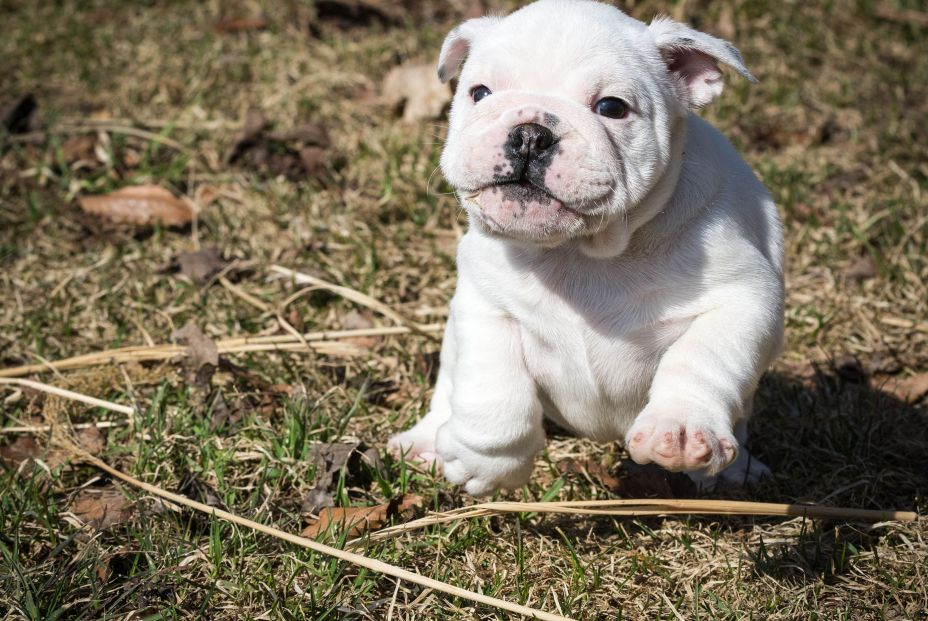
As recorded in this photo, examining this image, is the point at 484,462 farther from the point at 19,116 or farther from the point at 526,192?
the point at 19,116

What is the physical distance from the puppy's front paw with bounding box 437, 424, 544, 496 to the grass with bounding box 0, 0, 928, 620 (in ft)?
0.43

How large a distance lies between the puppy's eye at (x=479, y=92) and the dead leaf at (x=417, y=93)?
285 cm

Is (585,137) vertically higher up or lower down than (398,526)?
higher up

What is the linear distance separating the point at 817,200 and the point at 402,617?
11.3 feet

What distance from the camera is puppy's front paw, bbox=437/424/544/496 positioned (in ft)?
10.3

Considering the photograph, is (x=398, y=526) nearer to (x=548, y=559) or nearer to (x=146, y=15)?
(x=548, y=559)

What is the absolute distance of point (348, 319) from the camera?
4.57 metres

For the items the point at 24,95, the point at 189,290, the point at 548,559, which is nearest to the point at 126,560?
the point at 548,559

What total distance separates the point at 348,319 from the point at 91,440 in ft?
4.15

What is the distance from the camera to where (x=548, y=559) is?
3160 millimetres

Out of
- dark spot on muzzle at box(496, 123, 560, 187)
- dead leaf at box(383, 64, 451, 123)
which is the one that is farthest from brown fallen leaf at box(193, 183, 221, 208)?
dark spot on muzzle at box(496, 123, 560, 187)

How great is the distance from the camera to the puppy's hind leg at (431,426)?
361cm

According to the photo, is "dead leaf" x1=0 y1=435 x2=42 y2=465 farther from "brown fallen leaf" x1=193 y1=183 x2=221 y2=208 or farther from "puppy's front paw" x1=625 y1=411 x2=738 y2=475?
"puppy's front paw" x1=625 y1=411 x2=738 y2=475

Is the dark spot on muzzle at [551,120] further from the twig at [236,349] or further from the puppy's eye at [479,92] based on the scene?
the twig at [236,349]
